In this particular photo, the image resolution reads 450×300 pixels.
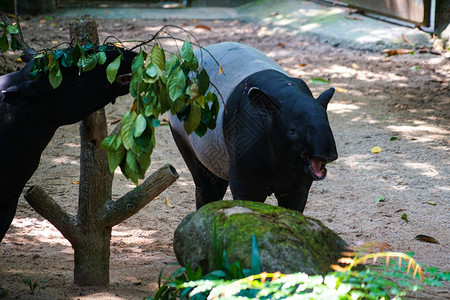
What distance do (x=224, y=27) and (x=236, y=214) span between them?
9669 millimetres

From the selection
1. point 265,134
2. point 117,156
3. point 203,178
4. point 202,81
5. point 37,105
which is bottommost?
point 203,178

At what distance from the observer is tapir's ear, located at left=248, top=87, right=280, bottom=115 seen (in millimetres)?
3704

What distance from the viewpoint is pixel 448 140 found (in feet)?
23.7

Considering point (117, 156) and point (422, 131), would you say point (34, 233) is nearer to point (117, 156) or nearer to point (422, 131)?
point (117, 156)

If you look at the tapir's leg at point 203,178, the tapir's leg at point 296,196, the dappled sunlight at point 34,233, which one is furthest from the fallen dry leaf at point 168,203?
the tapir's leg at point 296,196

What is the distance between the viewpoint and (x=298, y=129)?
3570 mm

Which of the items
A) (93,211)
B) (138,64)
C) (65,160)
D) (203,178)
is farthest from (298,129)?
(65,160)

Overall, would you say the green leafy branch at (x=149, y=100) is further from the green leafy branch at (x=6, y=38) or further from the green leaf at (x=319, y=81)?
the green leaf at (x=319, y=81)

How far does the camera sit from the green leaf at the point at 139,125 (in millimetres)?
2859

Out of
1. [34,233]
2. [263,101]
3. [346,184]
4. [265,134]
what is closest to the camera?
[263,101]

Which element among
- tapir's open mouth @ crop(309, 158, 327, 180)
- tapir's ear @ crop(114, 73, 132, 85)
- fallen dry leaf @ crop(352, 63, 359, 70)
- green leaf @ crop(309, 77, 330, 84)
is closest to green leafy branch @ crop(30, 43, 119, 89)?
tapir's ear @ crop(114, 73, 132, 85)

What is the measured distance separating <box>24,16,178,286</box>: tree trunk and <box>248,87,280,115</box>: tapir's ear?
2.99 ft

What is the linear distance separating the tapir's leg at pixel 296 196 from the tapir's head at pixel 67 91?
4.26 feet

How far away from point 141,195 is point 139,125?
43.4 inches
